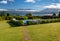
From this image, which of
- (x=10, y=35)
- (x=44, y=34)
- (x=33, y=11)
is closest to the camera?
(x=10, y=35)

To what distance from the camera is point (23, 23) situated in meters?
10.5

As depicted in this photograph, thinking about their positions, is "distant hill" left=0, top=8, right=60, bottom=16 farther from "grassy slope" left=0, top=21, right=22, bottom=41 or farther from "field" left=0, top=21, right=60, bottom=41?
"grassy slope" left=0, top=21, right=22, bottom=41

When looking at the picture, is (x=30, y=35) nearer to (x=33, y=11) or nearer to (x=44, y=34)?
(x=44, y=34)

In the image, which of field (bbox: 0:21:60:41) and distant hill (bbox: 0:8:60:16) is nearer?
field (bbox: 0:21:60:41)

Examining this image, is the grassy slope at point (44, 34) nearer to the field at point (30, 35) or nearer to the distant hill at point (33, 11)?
the field at point (30, 35)

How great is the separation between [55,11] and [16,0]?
10.8 ft

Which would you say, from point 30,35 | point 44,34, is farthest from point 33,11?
point 30,35

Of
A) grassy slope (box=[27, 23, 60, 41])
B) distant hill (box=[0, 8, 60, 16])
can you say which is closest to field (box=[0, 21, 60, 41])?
grassy slope (box=[27, 23, 60, 41])

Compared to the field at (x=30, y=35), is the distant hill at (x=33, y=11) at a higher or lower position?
higher

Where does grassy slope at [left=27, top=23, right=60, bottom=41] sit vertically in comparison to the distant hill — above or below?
below

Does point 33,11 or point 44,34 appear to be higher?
point 33,11

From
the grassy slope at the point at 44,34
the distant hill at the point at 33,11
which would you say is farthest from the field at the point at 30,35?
the distant hill at the point at 33,11

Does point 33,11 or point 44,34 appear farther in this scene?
point 33,11

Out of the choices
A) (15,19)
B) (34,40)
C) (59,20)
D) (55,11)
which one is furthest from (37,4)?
(34,40)
